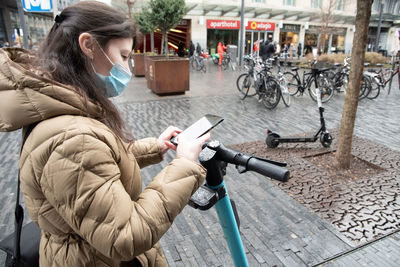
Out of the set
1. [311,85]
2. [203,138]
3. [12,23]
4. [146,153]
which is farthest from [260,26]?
[203,138]

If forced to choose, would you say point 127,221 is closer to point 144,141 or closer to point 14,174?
point 144,141

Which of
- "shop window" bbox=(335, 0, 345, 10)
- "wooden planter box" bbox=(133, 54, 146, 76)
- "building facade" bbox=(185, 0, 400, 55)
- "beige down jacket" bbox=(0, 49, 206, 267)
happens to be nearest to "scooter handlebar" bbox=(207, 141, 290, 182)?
"beige down jacket" bbox=(0, 49, 206, 267)

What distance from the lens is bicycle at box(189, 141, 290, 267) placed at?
1141 mm

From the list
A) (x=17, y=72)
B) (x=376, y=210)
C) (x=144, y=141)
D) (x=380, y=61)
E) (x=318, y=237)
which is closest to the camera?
(x=17, y=72)

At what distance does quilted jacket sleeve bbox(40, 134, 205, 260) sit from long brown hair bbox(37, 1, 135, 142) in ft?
0.71

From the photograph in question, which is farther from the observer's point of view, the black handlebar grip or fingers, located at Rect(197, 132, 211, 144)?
fingers, located at Rect(197, 132, 211, 144)

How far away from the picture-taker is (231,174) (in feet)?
13.8

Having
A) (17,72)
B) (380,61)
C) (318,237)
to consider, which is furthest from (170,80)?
(380,61)

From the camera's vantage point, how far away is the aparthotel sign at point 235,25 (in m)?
29.1

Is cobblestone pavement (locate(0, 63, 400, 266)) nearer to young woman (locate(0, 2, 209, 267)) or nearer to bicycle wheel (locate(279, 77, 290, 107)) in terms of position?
bicycle wheel (locate(279, 77, 290, 107))

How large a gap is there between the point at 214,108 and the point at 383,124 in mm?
4154

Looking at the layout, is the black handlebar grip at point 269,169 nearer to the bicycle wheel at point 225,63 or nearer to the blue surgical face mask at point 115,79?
the blue surgical face mask at point 115,79

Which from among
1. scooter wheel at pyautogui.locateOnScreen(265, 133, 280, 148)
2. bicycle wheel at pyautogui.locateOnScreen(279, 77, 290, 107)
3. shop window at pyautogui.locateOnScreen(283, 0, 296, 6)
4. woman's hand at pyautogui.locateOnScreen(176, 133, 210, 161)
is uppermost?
shop window at pyautogui.locateOnScreen(283, 0, 296, 6)

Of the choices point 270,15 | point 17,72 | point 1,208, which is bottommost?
point 1,208
